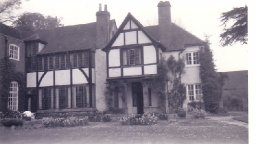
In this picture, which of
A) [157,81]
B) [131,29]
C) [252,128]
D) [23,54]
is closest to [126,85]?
[157,81]

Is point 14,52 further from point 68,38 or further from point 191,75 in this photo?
point 191,75

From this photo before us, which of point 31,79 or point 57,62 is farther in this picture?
point 31,79

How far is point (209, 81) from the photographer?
2356cm

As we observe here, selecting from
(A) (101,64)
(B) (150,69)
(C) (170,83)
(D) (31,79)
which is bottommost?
(C) (170,83)

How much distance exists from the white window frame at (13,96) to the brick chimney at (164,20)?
13065mm

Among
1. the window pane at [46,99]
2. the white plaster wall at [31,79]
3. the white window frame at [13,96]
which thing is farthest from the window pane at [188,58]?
the white window frame at [13,96]

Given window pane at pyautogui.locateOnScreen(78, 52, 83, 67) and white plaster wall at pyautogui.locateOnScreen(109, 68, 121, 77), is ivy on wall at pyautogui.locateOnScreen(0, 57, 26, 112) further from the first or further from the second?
white plaster wall at pyautogui.locateOnScreen(109, 68, 121, 77)

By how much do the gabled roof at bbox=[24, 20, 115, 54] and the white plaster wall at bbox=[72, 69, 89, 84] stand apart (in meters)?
1.99

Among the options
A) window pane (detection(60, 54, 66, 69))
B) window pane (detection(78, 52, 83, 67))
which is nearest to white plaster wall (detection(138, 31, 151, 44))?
window pane (detection(78, 52, 83, 67))

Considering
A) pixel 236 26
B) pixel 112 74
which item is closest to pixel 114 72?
pixel 112 74

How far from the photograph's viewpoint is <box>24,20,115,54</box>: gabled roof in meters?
26.5

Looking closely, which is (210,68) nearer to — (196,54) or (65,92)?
(196,54)

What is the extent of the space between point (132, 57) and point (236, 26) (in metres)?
13.8

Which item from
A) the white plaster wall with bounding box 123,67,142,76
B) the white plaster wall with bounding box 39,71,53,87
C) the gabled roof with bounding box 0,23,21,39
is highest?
the gabled roof with bounding box 0,23,21,39
